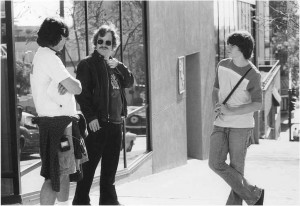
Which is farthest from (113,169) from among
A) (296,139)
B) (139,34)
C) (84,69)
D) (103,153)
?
(296,139)

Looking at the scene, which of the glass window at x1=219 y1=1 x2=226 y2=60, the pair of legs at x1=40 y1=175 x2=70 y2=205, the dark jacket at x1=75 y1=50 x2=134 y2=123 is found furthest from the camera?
the glass window at x1=219 y1=1 x2=226 y2=60

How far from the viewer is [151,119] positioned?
36.6 feet

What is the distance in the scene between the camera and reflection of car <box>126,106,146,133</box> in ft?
33.0

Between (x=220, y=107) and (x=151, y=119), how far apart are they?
571 centimetres

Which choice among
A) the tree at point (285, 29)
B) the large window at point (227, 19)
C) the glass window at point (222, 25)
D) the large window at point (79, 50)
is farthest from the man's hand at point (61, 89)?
the glass window at point (222, 25)

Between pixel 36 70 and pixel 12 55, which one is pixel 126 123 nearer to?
pixel 12 55

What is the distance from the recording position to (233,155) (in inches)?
219

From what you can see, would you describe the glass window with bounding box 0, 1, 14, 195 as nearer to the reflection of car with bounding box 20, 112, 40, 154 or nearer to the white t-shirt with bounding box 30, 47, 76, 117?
the reflection of car with bounding box 20, 112, 40, 154

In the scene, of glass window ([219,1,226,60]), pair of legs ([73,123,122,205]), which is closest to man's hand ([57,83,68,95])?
pair of legs ([73,123,122,205])

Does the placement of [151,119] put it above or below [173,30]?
below

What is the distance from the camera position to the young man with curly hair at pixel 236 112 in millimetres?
5488

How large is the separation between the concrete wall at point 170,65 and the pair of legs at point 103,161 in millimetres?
5319

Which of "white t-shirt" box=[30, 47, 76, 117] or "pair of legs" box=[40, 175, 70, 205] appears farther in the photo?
"pair of legs" box=[40, 175, 70, 205]

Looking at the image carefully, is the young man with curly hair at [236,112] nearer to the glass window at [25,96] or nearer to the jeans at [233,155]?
the jeans at [233,155]
